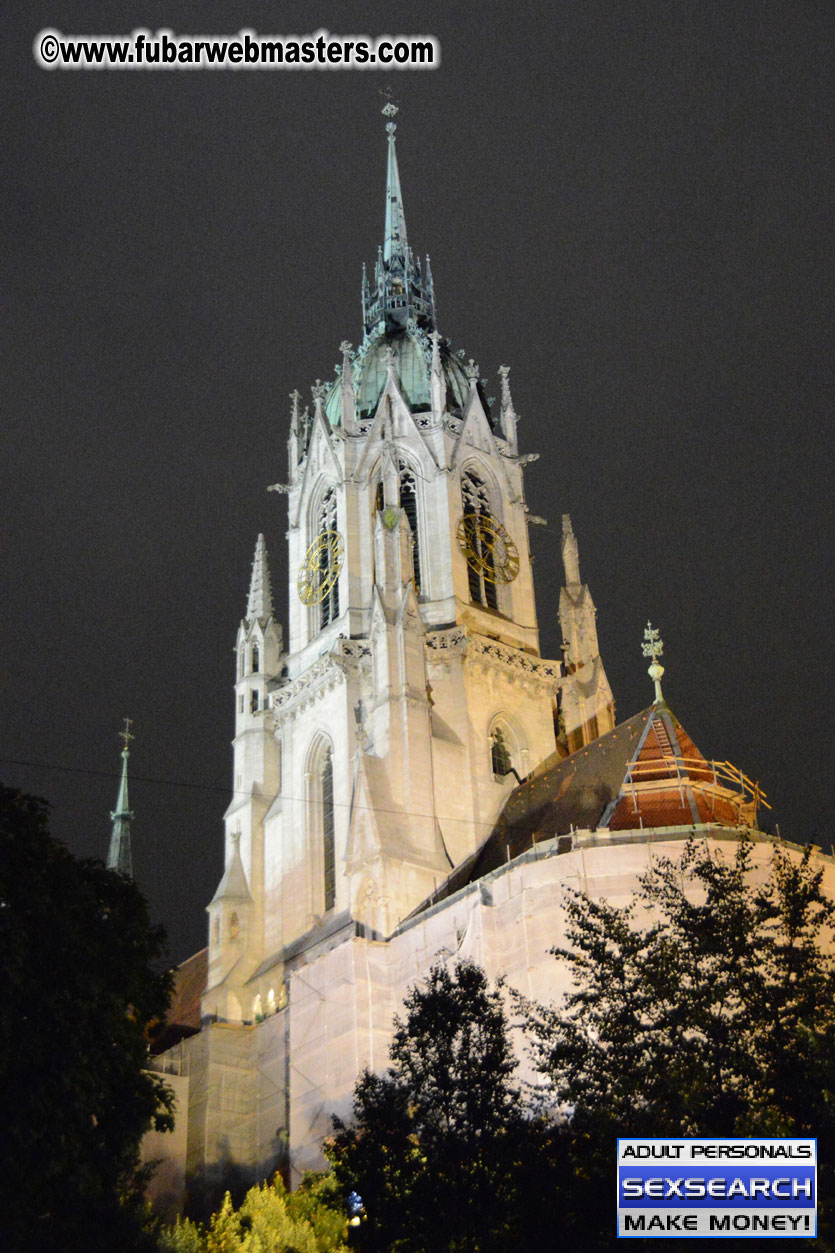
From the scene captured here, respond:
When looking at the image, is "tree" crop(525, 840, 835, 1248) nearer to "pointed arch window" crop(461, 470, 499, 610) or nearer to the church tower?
the church tower

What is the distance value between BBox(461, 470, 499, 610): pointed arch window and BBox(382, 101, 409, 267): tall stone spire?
16.1 metres

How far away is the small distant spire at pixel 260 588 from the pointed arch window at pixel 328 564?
9.39 feet

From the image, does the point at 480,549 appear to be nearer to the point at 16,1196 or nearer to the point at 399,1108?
the point at 399,1108

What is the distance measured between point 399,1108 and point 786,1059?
7100 mm

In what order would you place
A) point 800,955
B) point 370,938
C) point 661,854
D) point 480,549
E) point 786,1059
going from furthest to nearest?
point 480,549, point 370,938, point 661,854, point 800,955, point 786,1059

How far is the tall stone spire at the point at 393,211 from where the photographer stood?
6662cm

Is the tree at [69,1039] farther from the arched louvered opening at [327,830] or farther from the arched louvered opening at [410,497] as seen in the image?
the arched louvered opening at [410,497]

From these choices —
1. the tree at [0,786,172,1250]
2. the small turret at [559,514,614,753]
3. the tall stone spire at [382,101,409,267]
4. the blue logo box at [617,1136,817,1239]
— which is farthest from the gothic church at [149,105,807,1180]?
the blue logo box at [617,1136,817,1239]

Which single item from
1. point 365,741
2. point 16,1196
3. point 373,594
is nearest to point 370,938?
point 365,741

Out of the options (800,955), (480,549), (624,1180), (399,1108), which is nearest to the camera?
(624,1180)

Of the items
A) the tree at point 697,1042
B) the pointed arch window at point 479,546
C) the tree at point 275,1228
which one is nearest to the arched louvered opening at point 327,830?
the pointed arch window at point 479,546

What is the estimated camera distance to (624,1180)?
20766 mm

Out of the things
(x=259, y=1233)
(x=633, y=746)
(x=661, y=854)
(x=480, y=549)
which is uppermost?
(x=480, y=549)

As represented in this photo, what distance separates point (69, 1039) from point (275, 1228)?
725 cm
